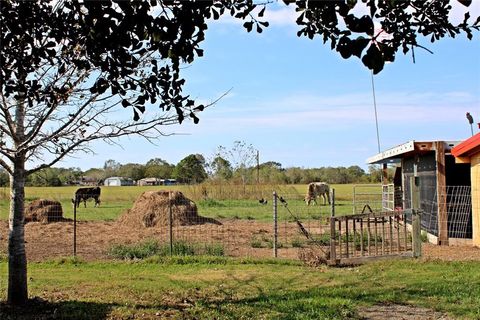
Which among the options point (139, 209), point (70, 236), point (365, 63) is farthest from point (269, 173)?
point (365, 63)

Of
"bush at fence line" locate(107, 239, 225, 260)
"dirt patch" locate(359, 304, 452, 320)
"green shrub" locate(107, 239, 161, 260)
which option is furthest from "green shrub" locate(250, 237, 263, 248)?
"dirt patch" locate(359, 304, 452, 320)

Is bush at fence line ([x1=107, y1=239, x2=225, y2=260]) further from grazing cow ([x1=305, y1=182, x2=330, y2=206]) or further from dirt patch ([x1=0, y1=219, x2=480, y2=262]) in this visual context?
grazing cow ([x1=305, y1=182, x2=330, y2=206])

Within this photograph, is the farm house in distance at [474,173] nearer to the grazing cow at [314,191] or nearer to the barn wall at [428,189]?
the barn wall at [428,189]

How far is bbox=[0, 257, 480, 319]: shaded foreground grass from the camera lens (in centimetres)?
657

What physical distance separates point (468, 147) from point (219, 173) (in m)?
37.3

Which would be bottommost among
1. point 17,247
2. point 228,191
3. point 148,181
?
point 17,247

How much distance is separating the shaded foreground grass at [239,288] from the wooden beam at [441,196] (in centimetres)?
401

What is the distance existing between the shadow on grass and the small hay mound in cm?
1479

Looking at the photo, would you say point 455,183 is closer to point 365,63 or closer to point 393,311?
point 393,311

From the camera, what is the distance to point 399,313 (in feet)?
21.6

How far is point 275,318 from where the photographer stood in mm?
6156

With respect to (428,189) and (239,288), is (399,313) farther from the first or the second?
(428,189)

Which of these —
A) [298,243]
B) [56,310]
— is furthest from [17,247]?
[298,243]

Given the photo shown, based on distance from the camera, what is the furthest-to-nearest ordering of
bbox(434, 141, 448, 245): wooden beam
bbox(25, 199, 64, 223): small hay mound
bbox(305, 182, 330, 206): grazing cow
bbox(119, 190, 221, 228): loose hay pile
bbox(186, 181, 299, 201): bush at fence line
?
bbox(186, 181, 299, 201): bush at fence line, bbox(305, 182, 330, 206): grazing cow, bbox(25, 199, 64, 223): small hay mound, bbox(119, 190, 221, 228): loose hay pile, bbox(434, 141, 448, 245): wooden beam
